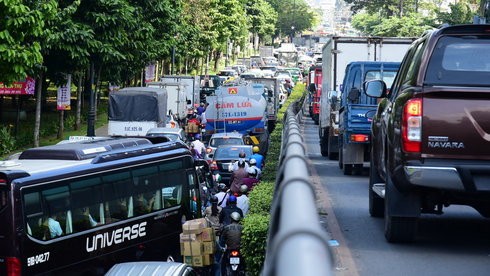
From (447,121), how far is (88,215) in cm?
682

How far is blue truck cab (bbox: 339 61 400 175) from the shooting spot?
21.9 m

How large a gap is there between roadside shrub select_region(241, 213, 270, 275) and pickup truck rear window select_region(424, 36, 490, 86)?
357cm

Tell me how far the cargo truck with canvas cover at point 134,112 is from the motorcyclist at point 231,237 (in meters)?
21.3

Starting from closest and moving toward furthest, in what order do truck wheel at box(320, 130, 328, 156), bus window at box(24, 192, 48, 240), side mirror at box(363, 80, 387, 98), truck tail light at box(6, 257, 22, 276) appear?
side mirror at box(363, 80, 387, 98), truck tail light at box(6, 257, 22, 276), bus window at box(24, 192, 48, 240), truck wheel at box(320, 130, 328, 156)

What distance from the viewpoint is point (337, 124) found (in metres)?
25.4

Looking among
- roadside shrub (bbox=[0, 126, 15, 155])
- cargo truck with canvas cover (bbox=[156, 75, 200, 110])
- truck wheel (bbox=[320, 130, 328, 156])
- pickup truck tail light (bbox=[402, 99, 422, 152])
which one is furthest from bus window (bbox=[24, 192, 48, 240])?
cargo truck with canvas cover (bbox=[156, 75, 200, 110])

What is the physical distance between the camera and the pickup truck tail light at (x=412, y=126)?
9.92 meters

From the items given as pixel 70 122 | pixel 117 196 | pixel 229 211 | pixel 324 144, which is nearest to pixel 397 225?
pixel 229 211

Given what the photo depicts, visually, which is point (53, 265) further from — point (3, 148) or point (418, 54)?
point (3, 148)

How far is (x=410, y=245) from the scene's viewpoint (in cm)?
1115

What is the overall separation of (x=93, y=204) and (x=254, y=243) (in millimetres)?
3149

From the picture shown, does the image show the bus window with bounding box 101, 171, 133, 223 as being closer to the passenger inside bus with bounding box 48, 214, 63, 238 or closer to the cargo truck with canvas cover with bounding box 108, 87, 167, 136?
the passenger inside bus with bounding box 48, 214, 63, 238

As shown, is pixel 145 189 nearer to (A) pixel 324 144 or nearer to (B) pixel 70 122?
(A) pixel 324 144

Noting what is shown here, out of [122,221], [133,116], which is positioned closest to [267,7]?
[133,116]
